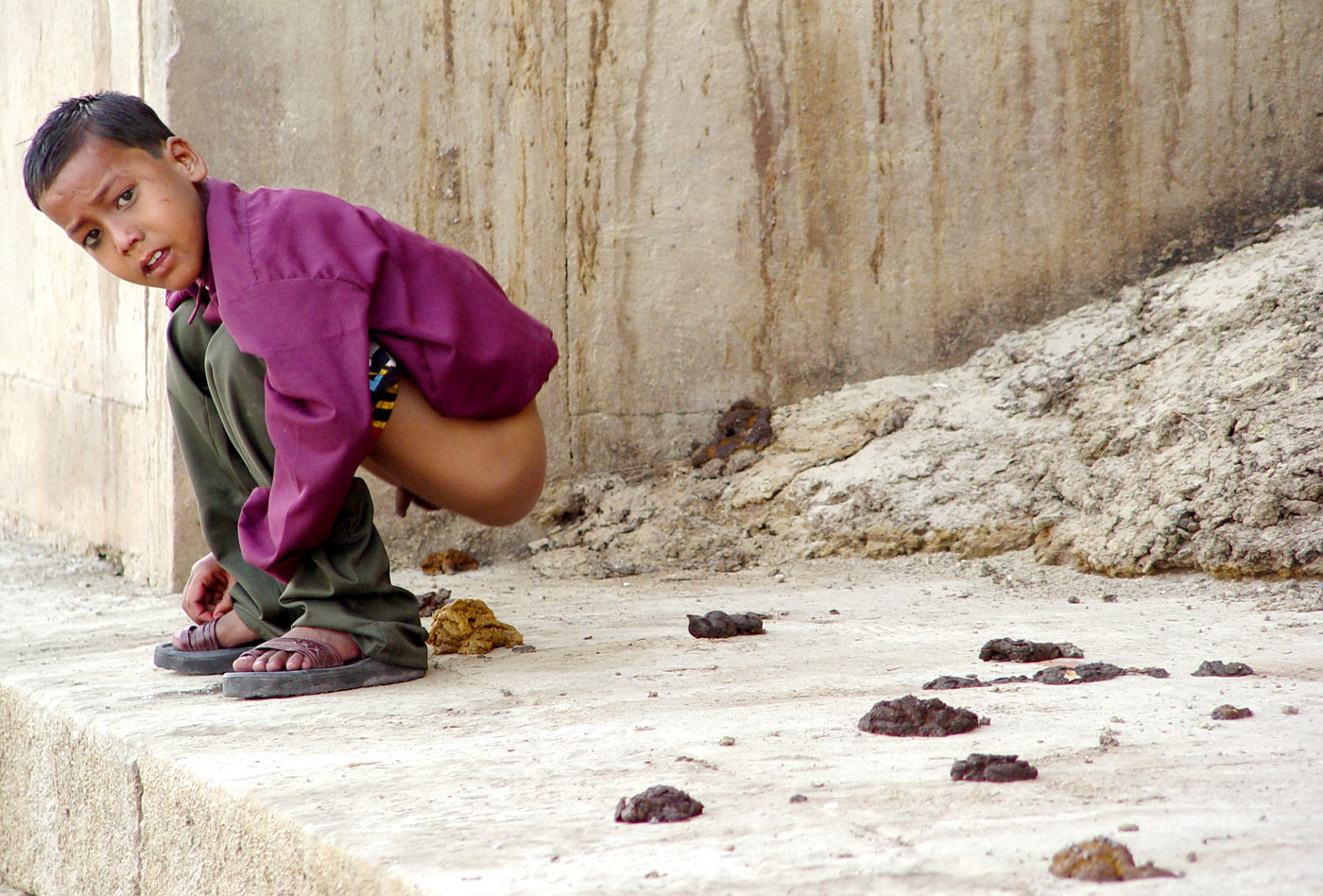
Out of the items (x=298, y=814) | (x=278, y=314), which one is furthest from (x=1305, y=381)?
(x=298, y=814)

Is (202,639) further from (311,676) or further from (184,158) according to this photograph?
(184,158)

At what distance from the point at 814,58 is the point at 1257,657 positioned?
219cm

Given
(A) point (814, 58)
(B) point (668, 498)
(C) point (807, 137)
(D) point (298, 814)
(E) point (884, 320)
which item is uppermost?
(A) point (814, 58)

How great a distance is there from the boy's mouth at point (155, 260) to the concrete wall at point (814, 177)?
1.47m

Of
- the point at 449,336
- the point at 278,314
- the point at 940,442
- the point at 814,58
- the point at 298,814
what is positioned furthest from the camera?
the point at 814,58

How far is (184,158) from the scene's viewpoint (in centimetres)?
212

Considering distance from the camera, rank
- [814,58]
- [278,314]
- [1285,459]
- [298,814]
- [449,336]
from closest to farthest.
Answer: [298,814], [278,314], [449,336], [1285,459], [814,58]

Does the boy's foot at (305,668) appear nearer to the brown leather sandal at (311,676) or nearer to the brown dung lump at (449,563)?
the brown leather sandal at (311,676)

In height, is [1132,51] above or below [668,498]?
above

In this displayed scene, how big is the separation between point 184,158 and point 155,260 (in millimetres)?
197

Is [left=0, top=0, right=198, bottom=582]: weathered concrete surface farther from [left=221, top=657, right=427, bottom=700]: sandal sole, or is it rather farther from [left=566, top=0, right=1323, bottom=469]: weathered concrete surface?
[left=221, top=657, right=427, bottom=700]: sandal sole

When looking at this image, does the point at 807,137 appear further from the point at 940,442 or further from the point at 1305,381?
the point at 1305,381

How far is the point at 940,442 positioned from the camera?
334cm

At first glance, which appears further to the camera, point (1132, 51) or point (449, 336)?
point (1132, 51)
